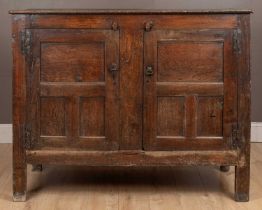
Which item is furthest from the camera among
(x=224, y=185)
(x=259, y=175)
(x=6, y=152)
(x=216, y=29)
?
(x=6, y=152)

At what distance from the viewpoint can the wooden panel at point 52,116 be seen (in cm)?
207

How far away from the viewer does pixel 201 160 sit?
6.82 feet

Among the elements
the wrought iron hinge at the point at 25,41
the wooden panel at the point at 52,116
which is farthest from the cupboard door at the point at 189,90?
the wrought iron hinge at the point at 25,41

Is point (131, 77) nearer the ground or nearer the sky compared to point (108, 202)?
nearer the sky

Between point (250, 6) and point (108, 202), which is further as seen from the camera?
point (250, 6)

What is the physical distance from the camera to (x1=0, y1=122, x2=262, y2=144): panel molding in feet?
10.8

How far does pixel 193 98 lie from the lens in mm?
2062

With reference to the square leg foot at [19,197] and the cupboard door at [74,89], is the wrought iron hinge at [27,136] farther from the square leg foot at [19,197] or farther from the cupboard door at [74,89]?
the square leg foot at [19,197]

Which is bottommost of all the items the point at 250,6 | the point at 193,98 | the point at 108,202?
the point at 108,202

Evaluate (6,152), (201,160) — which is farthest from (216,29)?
(6,152)

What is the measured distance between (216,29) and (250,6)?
1.28 metres

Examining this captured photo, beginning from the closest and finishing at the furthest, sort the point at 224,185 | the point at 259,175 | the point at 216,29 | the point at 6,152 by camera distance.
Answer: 1. the point at 216,29
2. the point at 224,185
3. the point at 259,175
4. the point at 6,152

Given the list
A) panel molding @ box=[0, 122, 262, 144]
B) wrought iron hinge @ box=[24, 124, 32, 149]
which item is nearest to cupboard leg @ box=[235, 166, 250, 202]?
wrought iron hinge @ box=[24, 124, 32, 149]

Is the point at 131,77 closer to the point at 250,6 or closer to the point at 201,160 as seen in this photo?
the point at 201,160
